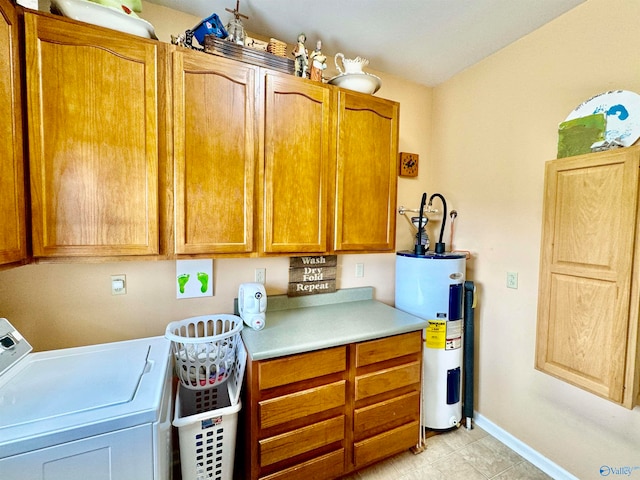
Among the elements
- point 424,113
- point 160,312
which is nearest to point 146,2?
point 160,312

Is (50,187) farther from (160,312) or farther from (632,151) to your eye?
(632,151)

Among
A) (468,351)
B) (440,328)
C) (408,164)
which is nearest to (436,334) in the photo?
(440,328)

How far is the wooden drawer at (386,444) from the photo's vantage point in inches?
60.3

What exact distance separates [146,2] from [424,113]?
208cm

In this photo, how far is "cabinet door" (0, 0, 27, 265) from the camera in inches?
37.7

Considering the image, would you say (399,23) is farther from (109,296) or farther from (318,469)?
(318,469)

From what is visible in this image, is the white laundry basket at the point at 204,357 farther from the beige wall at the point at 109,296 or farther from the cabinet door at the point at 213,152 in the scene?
the cabinet door at the point at 213,152

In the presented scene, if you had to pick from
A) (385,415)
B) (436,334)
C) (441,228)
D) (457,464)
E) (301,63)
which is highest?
(301,63)

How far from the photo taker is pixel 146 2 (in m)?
1.51

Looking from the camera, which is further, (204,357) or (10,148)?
(204,357)

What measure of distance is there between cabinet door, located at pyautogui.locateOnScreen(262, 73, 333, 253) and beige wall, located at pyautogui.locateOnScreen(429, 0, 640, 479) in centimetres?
120

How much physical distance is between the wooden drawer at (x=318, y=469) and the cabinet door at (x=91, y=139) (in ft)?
4.06

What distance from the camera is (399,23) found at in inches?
65.0
